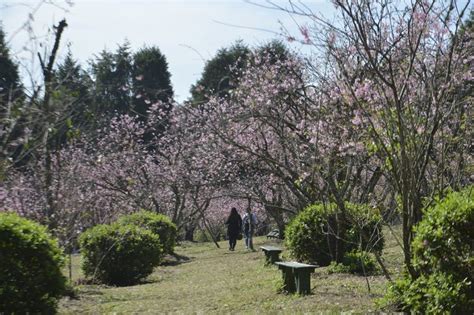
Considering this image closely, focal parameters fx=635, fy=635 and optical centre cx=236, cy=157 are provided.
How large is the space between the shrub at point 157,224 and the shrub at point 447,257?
12.2 metres

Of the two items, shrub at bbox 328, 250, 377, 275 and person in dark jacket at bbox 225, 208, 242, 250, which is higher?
person in dark jacket at bbox 225, 208, 242, 250

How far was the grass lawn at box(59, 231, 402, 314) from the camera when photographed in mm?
7727

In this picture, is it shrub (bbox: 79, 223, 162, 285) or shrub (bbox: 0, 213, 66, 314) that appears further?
shrub (bbox: 79, 223, 162, 285)

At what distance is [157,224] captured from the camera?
17.9 meters

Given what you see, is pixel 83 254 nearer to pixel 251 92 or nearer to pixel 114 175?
pixel 251 92

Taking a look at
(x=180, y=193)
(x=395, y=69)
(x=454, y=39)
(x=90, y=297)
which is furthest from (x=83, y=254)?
(x=180, y=193)

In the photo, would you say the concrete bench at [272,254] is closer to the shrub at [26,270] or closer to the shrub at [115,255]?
the shrub at [115,255]

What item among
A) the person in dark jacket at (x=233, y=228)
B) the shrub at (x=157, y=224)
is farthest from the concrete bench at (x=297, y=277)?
the person in dark jacket at (x=233, y=228)

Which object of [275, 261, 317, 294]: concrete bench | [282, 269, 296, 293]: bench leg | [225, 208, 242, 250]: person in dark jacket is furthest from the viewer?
[225, 208, 242, 250]: person in dark jacket

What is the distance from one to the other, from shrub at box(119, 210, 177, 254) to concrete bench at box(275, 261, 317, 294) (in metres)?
9.08

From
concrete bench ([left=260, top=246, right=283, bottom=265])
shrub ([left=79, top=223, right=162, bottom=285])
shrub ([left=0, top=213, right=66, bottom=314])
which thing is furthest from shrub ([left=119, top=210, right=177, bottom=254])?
shrub ([left=0, top=213, right=66, bottom=314])

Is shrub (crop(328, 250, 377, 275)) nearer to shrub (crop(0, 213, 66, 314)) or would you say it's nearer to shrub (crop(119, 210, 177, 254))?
shrub (crop(0, 213, 66, 314))

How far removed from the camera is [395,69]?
811 centimetres

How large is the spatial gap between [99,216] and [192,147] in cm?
427
